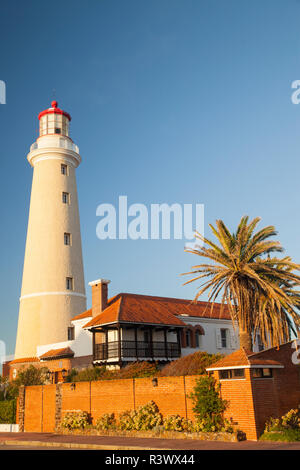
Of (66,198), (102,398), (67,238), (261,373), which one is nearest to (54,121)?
(66,198)

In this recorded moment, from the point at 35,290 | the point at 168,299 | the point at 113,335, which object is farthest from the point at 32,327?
the point at 168,299

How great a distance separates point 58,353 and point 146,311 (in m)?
7.92

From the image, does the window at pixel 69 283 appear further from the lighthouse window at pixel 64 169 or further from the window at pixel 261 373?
the window at pixel 261 373

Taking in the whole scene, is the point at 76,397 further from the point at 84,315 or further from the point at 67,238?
the point at 67,238

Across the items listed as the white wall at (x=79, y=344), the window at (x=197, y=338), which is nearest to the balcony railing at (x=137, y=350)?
the white wall at (x=79, y=344)

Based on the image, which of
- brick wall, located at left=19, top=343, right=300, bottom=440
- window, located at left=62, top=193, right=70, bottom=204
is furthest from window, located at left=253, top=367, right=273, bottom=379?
window, located at left=62, top=193, right=70, bottom=204

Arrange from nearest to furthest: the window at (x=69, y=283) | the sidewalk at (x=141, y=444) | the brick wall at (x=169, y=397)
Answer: the sidewalk at (x=141, y=444) → the brick wall at (x=169, y=397) → the window at (x=69, y=283)

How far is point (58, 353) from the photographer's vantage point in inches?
1467

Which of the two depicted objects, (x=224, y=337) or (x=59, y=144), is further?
(x=59, y=144)

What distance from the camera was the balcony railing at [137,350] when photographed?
33469mm

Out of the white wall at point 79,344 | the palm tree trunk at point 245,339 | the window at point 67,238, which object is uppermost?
the window at point 67,238

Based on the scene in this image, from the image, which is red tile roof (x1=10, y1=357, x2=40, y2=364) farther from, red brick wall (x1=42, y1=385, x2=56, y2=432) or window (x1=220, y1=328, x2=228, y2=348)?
window (x1=220, y1=328, x2=228, y2=348)

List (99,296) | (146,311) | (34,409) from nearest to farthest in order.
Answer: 1. (34,409)
2. (146,311)
3. (99,296)

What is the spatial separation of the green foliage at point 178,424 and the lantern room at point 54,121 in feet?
106
